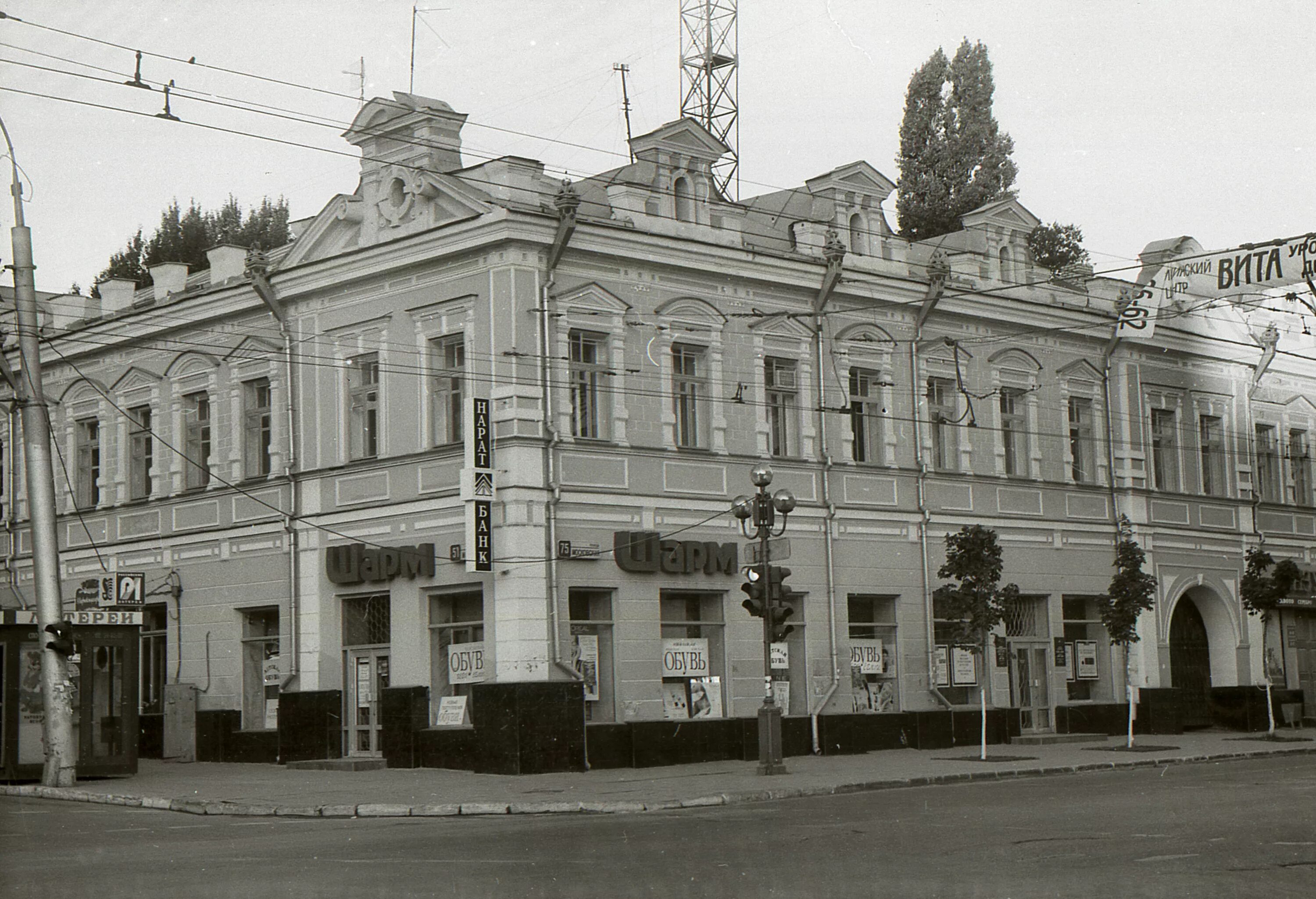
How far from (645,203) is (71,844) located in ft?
56.5

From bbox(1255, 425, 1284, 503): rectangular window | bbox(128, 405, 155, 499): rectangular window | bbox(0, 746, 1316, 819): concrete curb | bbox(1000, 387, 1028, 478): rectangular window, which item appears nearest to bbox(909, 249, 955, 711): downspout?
bbox(1000, 387, 1028, 478): rectangular window

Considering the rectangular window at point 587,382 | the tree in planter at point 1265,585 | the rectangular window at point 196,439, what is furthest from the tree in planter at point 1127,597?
the rectangular window at point 196,439

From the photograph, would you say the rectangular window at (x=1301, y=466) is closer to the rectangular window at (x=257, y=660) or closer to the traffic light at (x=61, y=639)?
the rectangular window at (x=257, y=660)

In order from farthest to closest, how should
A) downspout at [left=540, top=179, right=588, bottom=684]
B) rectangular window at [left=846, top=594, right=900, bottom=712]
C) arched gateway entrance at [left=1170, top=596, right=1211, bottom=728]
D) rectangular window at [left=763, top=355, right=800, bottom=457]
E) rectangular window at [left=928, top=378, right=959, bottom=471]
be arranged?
arched gateway entrance at [left=1170, top=596, right=1211, bottom=728]
rectangular window at [left=928, top=378, right=959, bottom=471]
rectangular window at [left=846, top=594, right=900, bottom=712]
rectangular window at [left=763, top=355, right=800, bottom=457]
downspout at [left=540, top=179, right=588, bottom=684]

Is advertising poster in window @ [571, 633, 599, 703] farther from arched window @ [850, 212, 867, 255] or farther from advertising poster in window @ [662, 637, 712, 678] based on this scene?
arched window @ [850, 212, 867, 255]

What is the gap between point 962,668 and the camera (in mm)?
34562

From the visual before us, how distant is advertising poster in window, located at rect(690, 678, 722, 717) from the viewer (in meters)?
30.0

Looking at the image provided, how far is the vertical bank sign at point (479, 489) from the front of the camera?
27406mm

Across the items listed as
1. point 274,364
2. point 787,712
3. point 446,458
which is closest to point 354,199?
point 274,364

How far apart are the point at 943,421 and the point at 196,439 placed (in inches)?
619

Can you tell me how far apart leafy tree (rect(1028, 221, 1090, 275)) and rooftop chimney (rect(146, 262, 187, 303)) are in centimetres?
2862

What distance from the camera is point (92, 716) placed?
1075 inches

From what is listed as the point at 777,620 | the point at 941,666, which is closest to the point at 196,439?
the point at 777,620

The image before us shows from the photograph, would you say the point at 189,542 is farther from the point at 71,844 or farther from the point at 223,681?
the point at 71,844
